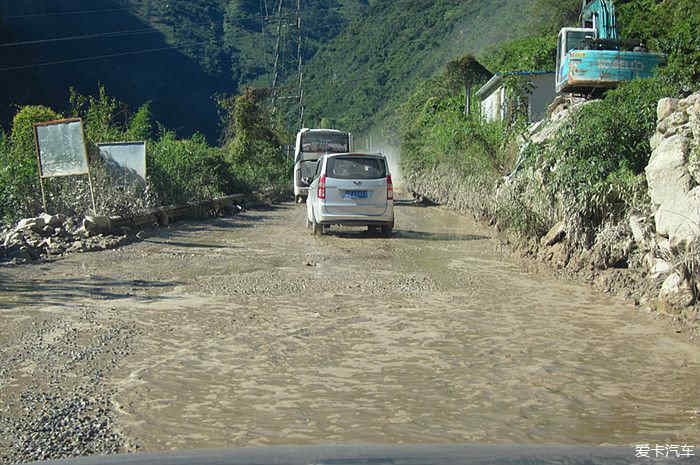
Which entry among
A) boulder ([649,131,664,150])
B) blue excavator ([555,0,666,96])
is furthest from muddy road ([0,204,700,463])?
blue excavator ([555,0,666,96])

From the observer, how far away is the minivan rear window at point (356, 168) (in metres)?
17.7

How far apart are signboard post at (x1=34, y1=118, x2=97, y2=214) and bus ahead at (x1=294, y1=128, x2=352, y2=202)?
16.2 m

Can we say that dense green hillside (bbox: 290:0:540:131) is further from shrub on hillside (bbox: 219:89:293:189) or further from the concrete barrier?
the concrete barrier

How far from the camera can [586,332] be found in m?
7.83

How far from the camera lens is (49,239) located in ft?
46.6

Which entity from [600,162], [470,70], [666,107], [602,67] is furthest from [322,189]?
[470,70]

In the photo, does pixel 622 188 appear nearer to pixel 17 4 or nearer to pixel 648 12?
pixel 648 12

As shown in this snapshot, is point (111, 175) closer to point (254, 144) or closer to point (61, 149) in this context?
point (61, 149)

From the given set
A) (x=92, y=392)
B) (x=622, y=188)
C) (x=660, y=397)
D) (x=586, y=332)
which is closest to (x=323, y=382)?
(x=92, y=392)

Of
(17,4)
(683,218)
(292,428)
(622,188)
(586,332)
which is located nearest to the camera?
(292,428)

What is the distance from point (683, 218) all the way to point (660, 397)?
11.9 feet

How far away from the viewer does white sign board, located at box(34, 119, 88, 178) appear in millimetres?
16453

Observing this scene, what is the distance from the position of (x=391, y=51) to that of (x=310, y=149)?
190 feet

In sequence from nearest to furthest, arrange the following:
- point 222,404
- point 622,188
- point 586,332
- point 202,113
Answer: point 222,404
point 586,332
point 622,188
point 202,113
